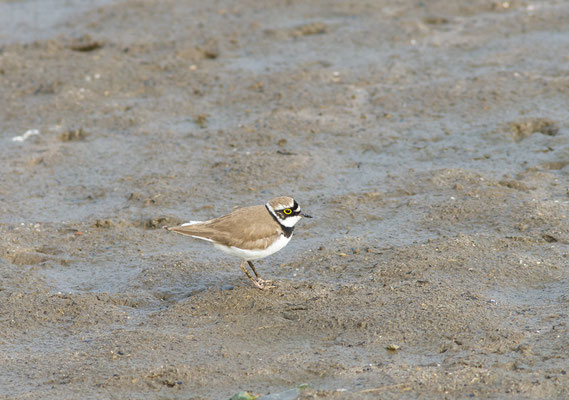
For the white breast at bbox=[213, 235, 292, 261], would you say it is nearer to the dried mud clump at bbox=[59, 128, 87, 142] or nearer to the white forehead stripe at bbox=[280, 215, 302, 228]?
the white forehead stripe at bbox=[280, 215, 302, 228]

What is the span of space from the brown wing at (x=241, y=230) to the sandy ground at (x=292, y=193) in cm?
47

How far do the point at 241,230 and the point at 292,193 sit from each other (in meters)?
1.89

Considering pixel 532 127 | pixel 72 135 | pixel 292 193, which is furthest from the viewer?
pixel 72 135

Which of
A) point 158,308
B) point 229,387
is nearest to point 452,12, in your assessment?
point 158,308

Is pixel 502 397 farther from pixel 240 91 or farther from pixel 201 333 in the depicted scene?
pixel 240 91

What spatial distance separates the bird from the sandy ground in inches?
14.6

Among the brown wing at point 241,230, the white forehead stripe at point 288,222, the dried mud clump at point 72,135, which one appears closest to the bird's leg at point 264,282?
the brown wing at point 241,230

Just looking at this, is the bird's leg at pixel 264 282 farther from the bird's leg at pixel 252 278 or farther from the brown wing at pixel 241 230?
the brown wing at pixel 241 230

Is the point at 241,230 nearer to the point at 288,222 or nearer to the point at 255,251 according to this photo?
the point at 255,251

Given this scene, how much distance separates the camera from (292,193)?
8.22m

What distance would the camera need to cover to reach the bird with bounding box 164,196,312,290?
6.38 meters

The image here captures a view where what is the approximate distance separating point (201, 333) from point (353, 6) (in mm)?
8307

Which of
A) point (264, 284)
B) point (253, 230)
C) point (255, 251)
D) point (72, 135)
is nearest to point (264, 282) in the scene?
point (264, 284)

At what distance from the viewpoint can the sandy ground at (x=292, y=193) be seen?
18.2 ft
